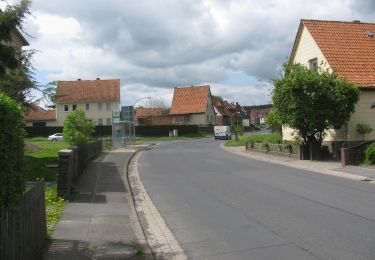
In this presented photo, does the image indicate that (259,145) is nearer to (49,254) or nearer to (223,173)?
(223,173)

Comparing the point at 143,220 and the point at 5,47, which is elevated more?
the point at 5,47

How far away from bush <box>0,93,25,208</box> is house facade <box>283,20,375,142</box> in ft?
70.5

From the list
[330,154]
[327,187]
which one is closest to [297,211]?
[327,187]

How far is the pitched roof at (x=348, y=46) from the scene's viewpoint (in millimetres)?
28328

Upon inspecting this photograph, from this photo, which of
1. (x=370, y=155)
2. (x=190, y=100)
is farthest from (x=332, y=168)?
(x=190, y=100)

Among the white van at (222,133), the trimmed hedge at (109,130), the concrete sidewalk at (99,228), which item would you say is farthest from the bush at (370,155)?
the trimmed hedge at (109,130)

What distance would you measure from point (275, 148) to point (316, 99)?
6025 millimetres

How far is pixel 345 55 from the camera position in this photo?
29.8 m

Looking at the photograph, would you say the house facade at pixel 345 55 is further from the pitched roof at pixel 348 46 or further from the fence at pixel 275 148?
the fence at pixel 275 148

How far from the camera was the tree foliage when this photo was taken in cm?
2481

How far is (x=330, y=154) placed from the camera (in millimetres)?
26828

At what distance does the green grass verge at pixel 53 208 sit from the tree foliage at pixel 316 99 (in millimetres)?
13735

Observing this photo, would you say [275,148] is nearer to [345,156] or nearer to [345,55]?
[345,55]

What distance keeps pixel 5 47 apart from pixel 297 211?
Answer: 883 cm
